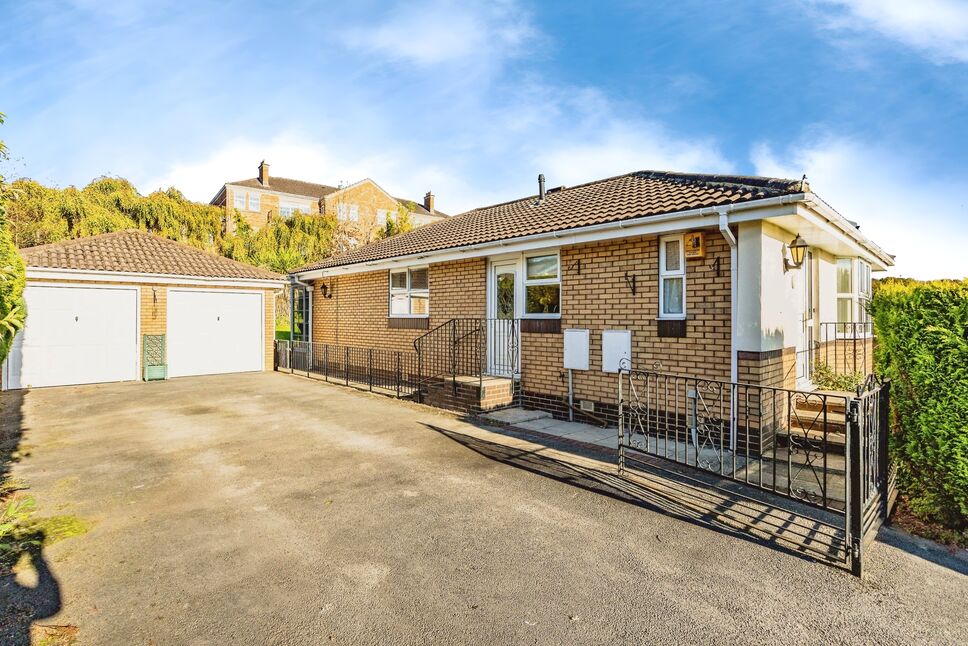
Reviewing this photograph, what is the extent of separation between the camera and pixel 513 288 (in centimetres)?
992

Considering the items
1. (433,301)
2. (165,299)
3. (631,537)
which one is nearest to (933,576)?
(631,537)

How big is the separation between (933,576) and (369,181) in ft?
145

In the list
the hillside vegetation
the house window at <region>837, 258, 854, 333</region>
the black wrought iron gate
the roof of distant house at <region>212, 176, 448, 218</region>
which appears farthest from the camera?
the roof of distant house at <region>212, 176, 448, 218</region>

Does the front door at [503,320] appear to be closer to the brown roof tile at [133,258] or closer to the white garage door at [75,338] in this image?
the brown roof tile at [133,258]

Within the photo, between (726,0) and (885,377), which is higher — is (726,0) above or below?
above

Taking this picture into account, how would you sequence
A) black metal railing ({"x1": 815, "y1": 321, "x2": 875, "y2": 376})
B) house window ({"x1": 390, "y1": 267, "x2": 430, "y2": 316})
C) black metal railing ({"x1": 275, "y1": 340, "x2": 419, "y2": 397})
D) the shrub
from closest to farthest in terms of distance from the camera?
the shrub
black metal railing ({"x1": 815, "y1": 321, "x2": 875, "y2": 376})
black metal railing ({"x1": 275, "y1": 340, "x2": 419, "y2": 397})
house window ({"x1": 390, "y1": 267, "x2": 430, "y2": 316})

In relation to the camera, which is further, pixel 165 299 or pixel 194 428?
pixel 165 299

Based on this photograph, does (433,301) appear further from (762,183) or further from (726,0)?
(726,0)

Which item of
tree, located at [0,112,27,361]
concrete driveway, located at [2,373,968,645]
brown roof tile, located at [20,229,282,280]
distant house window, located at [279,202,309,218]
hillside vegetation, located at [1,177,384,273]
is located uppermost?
distant house window, located at [279,202,309,218]

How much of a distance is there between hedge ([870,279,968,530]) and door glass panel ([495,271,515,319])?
21.0 feet

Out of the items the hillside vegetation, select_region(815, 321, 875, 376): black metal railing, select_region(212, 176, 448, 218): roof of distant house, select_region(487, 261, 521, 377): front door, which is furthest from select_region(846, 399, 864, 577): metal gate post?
select_region(212, 176, 448, 218): roof of distant house

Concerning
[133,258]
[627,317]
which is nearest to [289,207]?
[133,258]

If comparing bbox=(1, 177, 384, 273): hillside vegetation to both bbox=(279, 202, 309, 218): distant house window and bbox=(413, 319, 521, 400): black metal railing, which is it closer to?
bbox=(279, 202, 309, 218): distant house window

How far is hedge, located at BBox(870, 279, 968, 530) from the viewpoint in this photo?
381 centimetres
